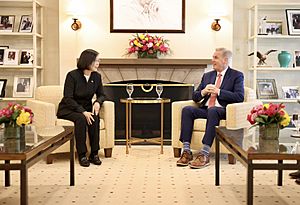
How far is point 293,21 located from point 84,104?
124 inches

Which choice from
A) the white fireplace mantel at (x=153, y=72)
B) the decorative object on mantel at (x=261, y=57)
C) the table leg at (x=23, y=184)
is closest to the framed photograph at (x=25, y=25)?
the white fireplace mantel at (x=153, y=72)

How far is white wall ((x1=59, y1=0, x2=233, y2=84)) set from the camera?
6062 mm

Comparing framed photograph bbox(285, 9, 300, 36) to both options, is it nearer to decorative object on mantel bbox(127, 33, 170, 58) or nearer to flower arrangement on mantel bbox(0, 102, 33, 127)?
decorative object on mantel bbox(127, 33, 170, 58)

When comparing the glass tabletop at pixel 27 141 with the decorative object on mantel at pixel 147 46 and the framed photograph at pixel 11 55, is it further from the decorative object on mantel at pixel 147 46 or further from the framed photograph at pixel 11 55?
the framed photograph at pixel 11 55

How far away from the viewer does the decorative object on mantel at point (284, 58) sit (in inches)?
238

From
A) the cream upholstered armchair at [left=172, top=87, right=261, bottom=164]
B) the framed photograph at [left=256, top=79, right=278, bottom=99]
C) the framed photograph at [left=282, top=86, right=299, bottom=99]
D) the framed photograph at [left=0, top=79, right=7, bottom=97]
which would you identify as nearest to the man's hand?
the cream upholstered armchair at [left=172, top=87, right=261, bottom=164]

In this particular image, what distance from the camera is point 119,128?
6.18 m

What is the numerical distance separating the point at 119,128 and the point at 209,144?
2.03 metres

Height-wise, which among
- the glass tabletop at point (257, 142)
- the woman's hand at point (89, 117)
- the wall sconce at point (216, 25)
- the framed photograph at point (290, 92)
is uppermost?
the wall sconce at point (216, 25)

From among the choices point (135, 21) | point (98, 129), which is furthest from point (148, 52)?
point (98, 129)

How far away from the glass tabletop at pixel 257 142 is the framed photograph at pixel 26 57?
345cm

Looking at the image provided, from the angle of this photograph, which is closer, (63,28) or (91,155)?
(91,155)

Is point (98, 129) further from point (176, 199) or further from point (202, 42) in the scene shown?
point (202, 42)

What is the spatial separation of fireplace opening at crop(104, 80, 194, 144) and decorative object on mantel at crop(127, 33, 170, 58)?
42cm
